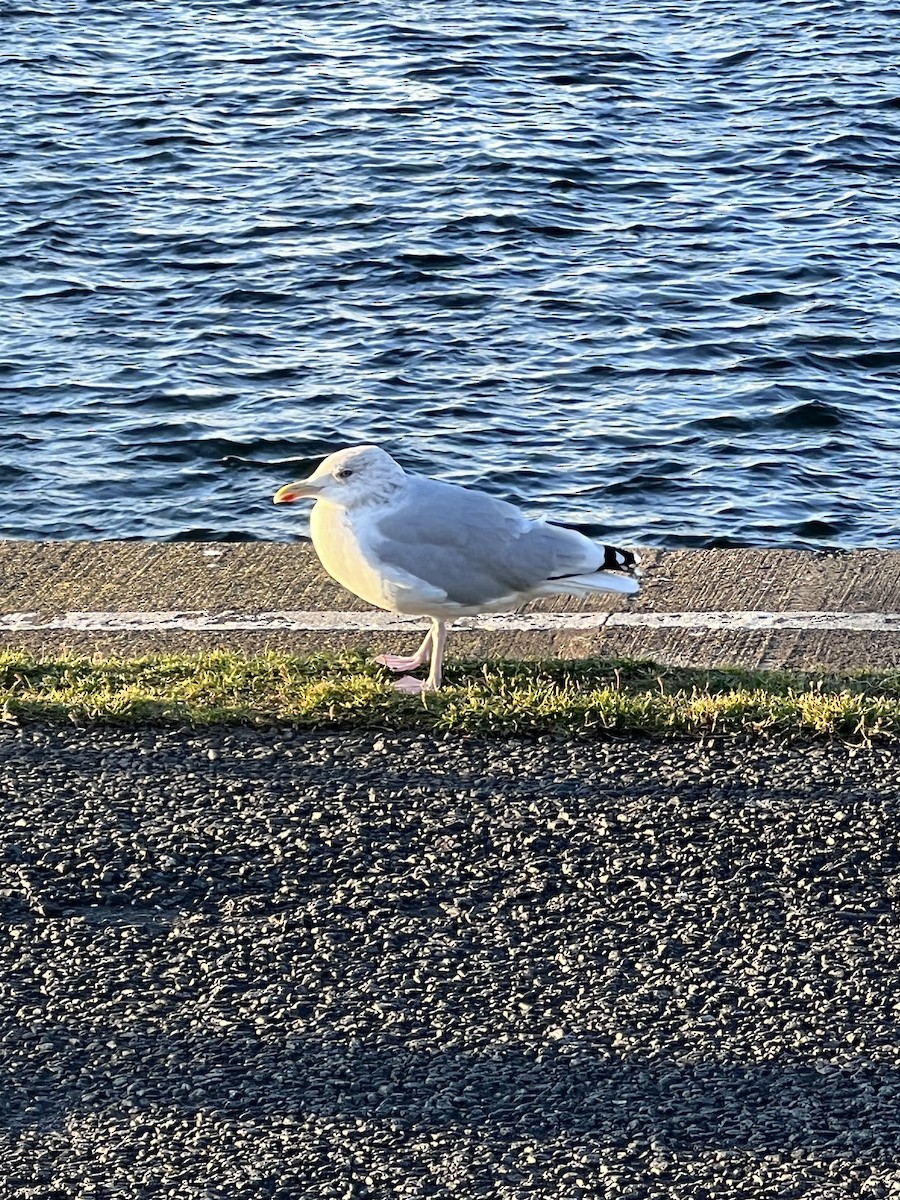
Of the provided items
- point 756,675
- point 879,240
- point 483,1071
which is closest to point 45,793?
point 483,1071

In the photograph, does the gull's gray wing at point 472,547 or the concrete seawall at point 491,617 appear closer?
the gull's gray wing at point 472,547

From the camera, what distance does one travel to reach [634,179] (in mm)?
14164

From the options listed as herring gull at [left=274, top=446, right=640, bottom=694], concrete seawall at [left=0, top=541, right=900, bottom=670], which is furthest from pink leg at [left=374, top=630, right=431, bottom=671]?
concrete seawall at [left=0, top=541, right=900, bottom=670]

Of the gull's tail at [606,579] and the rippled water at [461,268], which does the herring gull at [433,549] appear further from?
the rippled water at [461,268]

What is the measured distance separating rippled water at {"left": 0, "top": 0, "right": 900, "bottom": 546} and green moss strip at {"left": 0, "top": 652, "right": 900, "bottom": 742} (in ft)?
13.3

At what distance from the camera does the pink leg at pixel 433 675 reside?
19.1 ft

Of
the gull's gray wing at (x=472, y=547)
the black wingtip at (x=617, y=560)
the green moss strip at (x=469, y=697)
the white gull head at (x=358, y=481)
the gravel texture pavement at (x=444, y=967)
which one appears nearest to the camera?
the gravel texture pavement at (x=444, y=967)

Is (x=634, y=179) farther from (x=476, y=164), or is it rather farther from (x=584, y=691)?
(x=584, y=691)

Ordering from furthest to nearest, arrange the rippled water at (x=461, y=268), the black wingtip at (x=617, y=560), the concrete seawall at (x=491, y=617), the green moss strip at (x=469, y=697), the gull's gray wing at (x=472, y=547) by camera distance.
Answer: the rippled water at (x=461, y=268), the concrete seawall at (x=491, y=617), the black wingtip at (x=617, y=560), the gull's gray wing at (x=472, y=547), the green moss strip at (x=469, y=697)

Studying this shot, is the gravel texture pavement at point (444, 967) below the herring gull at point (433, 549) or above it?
below

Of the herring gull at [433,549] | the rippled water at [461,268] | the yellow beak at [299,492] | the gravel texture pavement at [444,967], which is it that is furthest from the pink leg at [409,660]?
the rippled water at [461,268]

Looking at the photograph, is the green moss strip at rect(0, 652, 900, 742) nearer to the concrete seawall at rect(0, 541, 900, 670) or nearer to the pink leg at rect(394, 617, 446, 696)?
the pink leg at rect(394, 617, 446, 696)

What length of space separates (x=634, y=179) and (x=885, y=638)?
8.55 metres

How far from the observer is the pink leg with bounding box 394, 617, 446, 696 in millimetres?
5828
